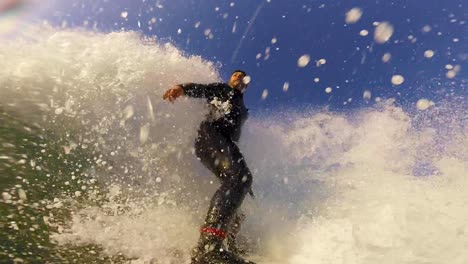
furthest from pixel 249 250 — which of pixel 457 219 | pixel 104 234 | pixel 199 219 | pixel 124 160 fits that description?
pixel 124 160

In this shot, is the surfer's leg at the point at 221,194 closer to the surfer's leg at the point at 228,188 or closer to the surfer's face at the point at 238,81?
the surfer's leg at the point at 228,188

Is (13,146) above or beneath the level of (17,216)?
above

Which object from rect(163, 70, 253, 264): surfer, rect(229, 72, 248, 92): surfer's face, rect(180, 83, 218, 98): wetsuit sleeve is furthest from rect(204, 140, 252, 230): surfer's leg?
rect(229, 72, 248, 92): surfer's face

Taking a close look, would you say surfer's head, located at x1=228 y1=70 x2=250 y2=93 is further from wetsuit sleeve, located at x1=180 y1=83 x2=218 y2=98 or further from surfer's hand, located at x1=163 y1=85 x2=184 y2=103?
surfer's hand, located at x1=163 y1=85 x2=184 y2=103

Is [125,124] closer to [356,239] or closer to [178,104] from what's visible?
[178,104]

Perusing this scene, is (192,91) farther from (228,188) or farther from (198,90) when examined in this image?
(228,188)

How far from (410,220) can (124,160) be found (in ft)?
14.2

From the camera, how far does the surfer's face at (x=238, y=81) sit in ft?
14.4

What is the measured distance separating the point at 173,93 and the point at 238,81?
101 centimetres

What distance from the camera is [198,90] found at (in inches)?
A: 154

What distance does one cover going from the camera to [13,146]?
4797mm

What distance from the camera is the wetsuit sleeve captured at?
3785 millimetres

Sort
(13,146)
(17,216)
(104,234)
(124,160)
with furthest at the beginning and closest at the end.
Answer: (124,160) < (13,146) < (104,234) < (17,216)

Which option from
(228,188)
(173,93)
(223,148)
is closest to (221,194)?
(228,188)
